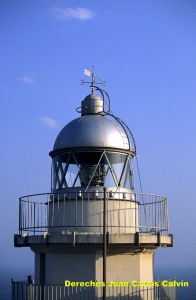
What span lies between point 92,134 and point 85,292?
504 centimetres

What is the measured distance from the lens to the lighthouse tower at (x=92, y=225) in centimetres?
1617

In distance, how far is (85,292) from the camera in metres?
16.1

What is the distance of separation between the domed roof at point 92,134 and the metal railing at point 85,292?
4.53 m

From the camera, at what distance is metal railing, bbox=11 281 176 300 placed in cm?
1609

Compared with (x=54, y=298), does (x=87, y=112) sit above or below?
above

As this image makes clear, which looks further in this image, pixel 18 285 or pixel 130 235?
pixel 18 285

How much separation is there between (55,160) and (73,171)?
1.01m

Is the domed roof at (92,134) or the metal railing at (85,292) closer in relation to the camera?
the metal railing at (85,292)

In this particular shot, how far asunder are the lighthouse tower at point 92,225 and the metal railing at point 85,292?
3 cm

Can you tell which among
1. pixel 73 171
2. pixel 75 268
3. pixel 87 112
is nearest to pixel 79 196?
pixel 73 171

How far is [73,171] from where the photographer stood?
17750mm

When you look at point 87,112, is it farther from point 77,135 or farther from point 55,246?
point 55,246

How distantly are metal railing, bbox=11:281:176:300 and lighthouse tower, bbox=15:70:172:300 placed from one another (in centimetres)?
3

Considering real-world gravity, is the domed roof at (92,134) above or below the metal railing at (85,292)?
above
